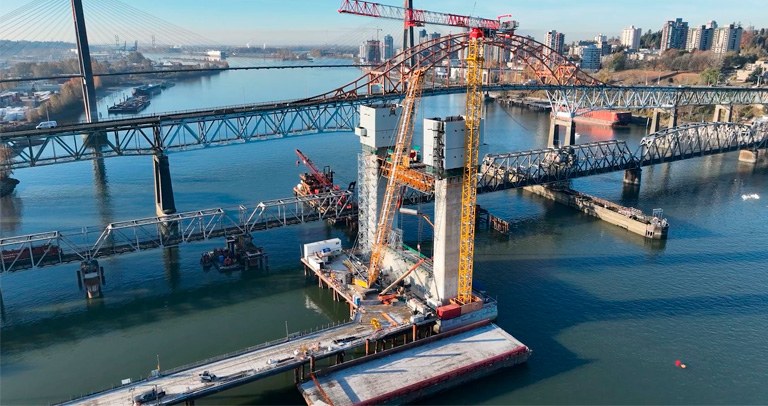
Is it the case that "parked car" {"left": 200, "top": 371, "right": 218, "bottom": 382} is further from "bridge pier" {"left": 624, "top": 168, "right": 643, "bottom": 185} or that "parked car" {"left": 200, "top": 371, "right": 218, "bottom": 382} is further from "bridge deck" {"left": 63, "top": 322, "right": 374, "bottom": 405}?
"bridge pier" {"left": 624, "top": 168, "right": 643, "bottom": 185}

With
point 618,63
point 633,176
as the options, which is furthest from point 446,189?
point 618,63

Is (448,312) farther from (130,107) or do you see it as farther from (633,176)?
(130,107)

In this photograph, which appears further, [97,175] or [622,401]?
[97,175]

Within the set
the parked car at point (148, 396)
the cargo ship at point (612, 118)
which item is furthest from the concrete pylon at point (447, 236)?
the cargo ship at point (612, 118)

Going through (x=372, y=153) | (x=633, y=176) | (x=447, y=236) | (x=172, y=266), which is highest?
(x=372, y=153)

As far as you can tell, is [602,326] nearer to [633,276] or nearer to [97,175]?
[633,276]

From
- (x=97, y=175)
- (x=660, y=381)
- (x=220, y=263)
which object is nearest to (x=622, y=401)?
(x=660, y=381)
